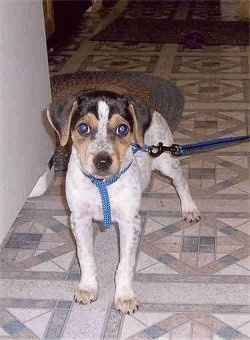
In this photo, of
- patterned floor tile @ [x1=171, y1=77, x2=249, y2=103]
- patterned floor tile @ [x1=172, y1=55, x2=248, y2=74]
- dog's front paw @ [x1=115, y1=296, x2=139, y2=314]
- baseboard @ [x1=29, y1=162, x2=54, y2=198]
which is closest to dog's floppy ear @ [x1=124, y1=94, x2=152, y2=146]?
dog's front paw @ [x1=115, y1=296, x2=139, y2=314]

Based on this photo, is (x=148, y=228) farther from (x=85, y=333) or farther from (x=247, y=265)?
(x=85, y=333)

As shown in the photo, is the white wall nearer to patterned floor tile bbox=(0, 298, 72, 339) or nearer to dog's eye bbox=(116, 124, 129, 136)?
patterned floor tile bbox=(0, 298, 72, 339)

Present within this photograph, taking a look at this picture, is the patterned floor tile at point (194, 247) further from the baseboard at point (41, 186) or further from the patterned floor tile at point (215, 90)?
the patterned floor tile at point (215, 90)

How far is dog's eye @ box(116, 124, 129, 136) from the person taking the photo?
2.27 m

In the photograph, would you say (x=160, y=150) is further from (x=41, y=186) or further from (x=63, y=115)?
(x=41, y=186)

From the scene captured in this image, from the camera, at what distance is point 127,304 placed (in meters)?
2.47

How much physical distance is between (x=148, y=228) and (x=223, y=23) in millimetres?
5154

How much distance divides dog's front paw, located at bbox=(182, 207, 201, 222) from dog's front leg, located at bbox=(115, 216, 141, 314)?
689 mm

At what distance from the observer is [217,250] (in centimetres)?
290

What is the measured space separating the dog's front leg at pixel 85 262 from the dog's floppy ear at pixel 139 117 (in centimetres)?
41

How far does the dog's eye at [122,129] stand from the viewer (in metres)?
2.27

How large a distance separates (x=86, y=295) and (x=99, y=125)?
2.33 feet

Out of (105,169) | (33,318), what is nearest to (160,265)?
(33,318)

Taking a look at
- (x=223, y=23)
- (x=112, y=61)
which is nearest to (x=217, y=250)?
(x=112, y=61)
